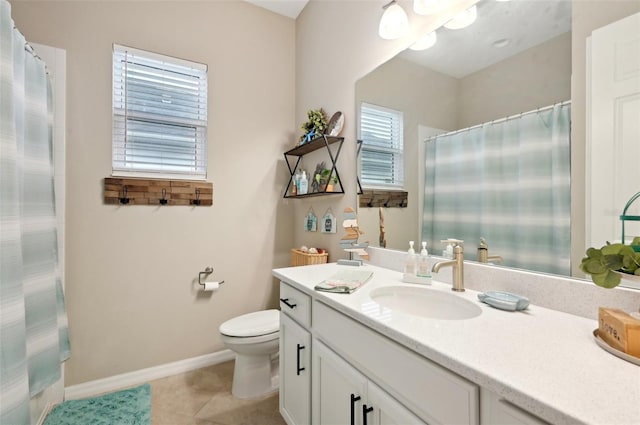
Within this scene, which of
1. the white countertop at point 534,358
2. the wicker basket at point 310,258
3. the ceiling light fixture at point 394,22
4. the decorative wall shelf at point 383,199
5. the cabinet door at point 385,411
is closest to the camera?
the white countertop at point 534,358

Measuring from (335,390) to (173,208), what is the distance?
5.70 ft

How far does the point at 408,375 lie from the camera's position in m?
0.78

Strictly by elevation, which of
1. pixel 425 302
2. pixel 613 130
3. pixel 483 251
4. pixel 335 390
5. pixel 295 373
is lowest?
pixel 295 373

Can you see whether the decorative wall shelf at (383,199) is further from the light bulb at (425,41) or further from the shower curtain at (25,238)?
the shower curtain at (25,238)

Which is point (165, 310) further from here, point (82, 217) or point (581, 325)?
point (581, 325)

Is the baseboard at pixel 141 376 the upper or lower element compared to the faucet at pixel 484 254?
lower

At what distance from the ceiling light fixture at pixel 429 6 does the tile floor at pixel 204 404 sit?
7.52 feet

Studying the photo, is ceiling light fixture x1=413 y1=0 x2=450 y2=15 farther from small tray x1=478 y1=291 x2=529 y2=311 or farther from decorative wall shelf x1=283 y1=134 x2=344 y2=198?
small tray x1=478 y1=291 x2=529 y2=311

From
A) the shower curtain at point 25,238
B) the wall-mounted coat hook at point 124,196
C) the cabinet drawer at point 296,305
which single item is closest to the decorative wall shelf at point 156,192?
the wall-mounted coat hook at point 124,196

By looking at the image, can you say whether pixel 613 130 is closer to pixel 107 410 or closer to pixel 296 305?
pixel 296 305

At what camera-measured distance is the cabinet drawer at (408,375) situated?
65 centimetres

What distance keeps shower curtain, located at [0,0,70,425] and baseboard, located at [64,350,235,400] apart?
0.31 m

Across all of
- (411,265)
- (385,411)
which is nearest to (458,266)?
(411,265)

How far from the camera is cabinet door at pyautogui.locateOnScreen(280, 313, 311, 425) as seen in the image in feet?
4.27
